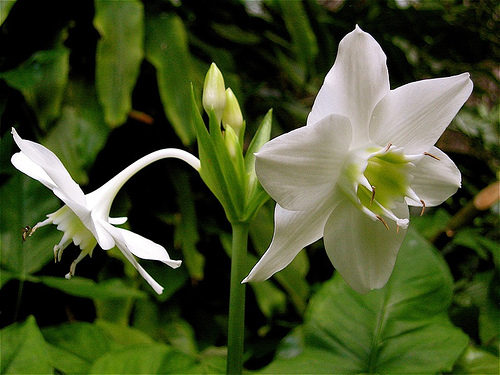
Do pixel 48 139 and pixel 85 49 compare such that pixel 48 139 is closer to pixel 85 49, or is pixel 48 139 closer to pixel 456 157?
pixel 85 49

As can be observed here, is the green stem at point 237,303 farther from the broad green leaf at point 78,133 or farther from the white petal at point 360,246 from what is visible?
the broad green leaf at point 78,133

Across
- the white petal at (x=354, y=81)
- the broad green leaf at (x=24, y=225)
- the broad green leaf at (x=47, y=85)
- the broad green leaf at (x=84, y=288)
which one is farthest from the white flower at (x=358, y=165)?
the broad green leaf at (x=47, y=85)

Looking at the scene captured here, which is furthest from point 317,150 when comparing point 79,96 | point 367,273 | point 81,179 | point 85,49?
point 85,49

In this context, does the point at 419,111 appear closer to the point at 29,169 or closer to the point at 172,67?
the point at 29,169

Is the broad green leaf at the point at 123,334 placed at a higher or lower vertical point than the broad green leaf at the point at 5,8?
lower

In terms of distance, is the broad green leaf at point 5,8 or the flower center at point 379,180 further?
the broad green leaf at point 5,8

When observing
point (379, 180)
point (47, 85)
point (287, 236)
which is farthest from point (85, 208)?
point (47, 85)
